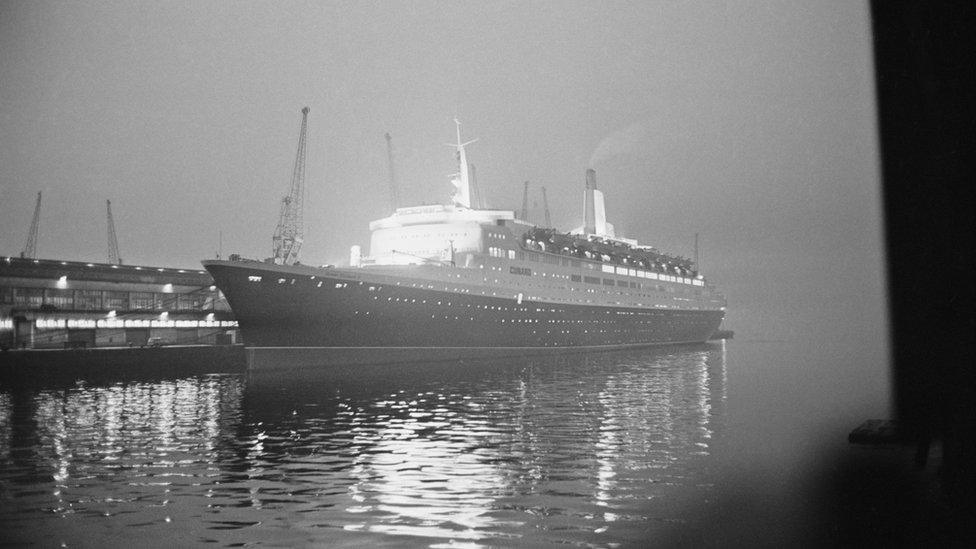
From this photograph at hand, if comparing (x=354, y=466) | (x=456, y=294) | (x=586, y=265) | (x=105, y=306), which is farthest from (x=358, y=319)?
(x=586, y=265)

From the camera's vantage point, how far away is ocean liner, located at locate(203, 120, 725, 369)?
127ft

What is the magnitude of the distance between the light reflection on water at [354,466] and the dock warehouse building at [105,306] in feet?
74.0

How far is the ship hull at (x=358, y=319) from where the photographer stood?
38250 millimetres

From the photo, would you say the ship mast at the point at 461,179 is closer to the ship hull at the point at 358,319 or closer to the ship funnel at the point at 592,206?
the ship hull at the point at 358,319

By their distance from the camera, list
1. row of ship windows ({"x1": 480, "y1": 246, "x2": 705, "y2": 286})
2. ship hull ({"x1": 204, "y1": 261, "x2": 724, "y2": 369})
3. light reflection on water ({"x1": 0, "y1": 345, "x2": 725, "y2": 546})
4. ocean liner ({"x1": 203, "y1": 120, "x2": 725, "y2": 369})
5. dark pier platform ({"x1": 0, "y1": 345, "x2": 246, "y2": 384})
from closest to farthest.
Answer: light reflection on water ({"x1": 0, "y1": 345, "x2": 725, "y2": 546}) → dark pier platform ({"x1": 0, "y1": 345, "x2": 246, "y2": 384}) → ship hull ({"x1": 204, "y1": 261, "x2": 724, "y2": 369}) → ocean liner ({"x1": 203, "y1": 120, "x2": 725, "y2": 369}) → row of ship windows ({"x1": 480, "y1": 246, "x2": 705, "y2": 286})

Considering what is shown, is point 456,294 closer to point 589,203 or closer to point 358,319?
point 358,319

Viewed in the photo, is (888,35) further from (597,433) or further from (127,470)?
(127,470)

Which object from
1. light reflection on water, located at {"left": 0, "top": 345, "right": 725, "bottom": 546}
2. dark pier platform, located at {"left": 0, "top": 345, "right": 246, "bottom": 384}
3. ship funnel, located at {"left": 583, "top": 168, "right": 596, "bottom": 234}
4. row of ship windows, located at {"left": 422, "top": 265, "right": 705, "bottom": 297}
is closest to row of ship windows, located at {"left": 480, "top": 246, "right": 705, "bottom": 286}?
row of ship windows, located at {"left": 422, "top": 265, "right": 705, "bottom": 297}

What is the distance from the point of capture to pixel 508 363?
4978cm

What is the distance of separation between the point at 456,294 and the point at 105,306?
28.2 m

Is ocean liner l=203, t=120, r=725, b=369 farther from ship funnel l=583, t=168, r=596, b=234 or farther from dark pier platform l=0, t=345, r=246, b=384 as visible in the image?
dark pier platform l=0, t=345, r=246, b=384

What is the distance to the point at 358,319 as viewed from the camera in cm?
4150

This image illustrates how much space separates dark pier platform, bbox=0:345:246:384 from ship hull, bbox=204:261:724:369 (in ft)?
24.7

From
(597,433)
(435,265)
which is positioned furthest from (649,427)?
(435,265)
